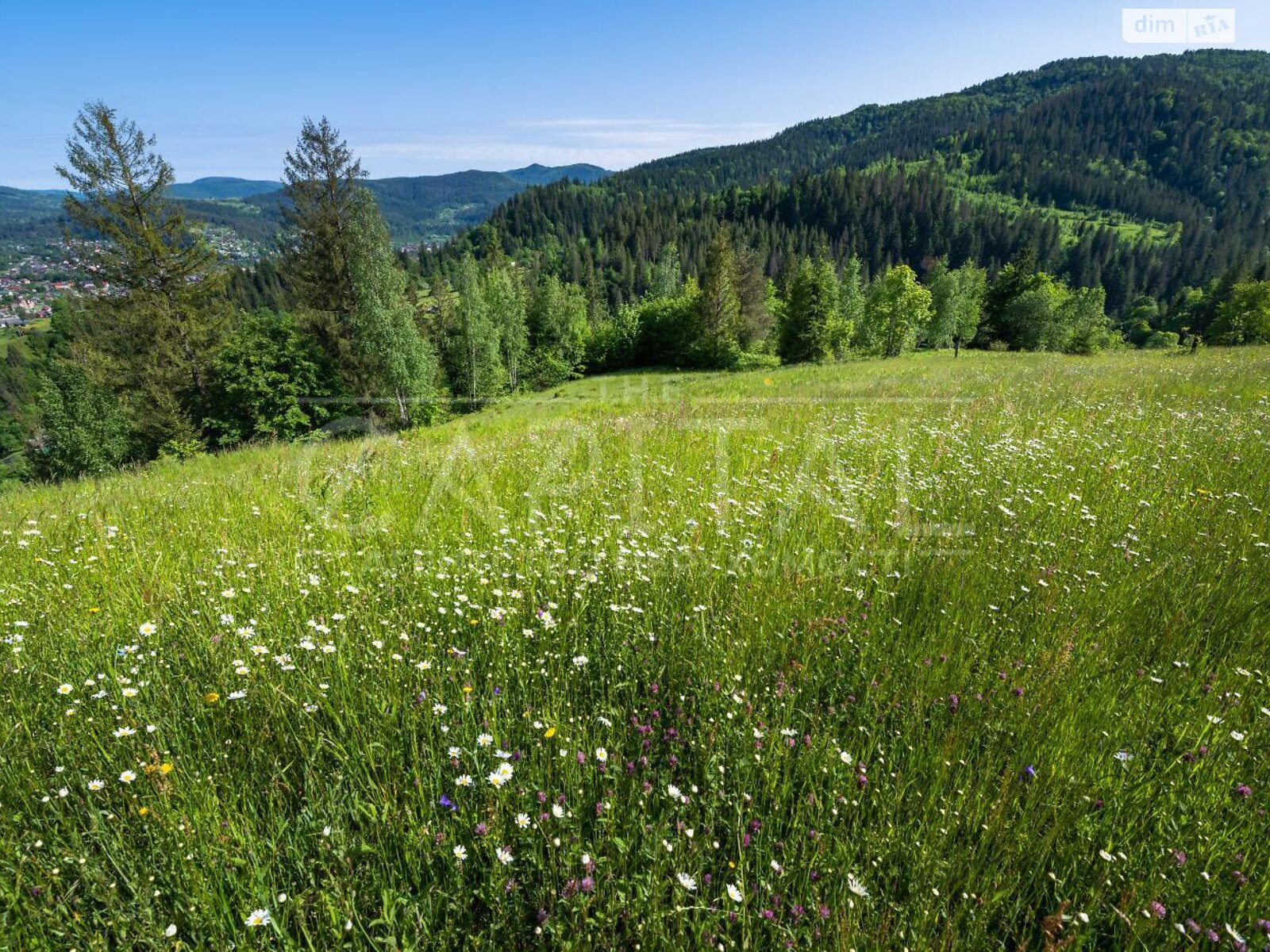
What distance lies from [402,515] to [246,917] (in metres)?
3.97

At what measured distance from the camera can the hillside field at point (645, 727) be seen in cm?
178

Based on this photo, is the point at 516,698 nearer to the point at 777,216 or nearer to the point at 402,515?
the point at 402,515

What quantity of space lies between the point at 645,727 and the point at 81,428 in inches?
2132

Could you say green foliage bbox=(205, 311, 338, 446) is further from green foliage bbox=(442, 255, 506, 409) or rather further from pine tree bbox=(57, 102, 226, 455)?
green foliage bbox=(442, 255, 506, 409)

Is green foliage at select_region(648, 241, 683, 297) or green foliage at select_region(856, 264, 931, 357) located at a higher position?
green foliage at select_region(648, 241, 683, 297)

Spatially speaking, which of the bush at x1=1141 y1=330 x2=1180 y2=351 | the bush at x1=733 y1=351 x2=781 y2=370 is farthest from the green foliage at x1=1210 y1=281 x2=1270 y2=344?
the bush at x1=733 y1=351 x2=781 y2=370

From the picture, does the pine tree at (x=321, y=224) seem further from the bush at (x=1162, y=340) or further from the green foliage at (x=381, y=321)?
the bush at (x=1162, y=340)

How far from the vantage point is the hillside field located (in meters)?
1.78

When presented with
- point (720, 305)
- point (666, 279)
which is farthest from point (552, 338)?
point (666, 279)

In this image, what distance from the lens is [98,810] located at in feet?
6.04

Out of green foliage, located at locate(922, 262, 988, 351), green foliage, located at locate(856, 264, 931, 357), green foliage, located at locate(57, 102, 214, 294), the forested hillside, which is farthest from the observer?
the forested hillside

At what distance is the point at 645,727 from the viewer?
2.37m

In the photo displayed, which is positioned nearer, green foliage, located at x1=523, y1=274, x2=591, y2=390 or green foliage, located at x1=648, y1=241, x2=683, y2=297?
green foliage, located at x1=523, y1=274, x2=591, y2=390

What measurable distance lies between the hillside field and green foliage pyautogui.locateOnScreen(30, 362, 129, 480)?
4658 centimetres
